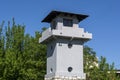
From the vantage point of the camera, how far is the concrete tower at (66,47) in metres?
34.8

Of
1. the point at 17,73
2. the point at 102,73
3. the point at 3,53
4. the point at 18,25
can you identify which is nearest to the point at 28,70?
the point at 17,73

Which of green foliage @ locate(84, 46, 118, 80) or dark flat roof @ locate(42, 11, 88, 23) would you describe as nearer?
dark flat roof @ locate(42, 11, 88, 23)

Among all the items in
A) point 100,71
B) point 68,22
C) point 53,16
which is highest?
point 53,16

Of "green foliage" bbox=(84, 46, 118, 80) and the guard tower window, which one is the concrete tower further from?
"green foliage" bbox=(84, 46, 118, 80)

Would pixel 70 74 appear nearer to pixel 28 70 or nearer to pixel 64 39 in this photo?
pixel 64 39

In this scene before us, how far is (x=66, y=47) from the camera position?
35.5 meters

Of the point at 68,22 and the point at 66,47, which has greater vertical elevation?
the point at 68,22

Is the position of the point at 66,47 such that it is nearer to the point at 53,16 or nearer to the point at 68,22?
the point at 68,22

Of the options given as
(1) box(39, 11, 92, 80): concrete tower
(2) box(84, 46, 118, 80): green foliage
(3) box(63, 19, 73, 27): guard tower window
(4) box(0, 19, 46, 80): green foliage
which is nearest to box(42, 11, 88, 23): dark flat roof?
(1) box(39, 11, 92, 80): concrete tower

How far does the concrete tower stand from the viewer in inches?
1371

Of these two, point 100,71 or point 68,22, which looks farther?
point 100,71

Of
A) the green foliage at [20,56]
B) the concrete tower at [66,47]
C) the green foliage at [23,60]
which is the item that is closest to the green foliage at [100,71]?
the green foliage at [23,60]

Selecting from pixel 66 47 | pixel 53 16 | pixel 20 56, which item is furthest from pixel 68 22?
pixel 20 56

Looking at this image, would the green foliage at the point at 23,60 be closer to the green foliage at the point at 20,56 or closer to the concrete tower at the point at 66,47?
the green foliage at the point at 20,56
